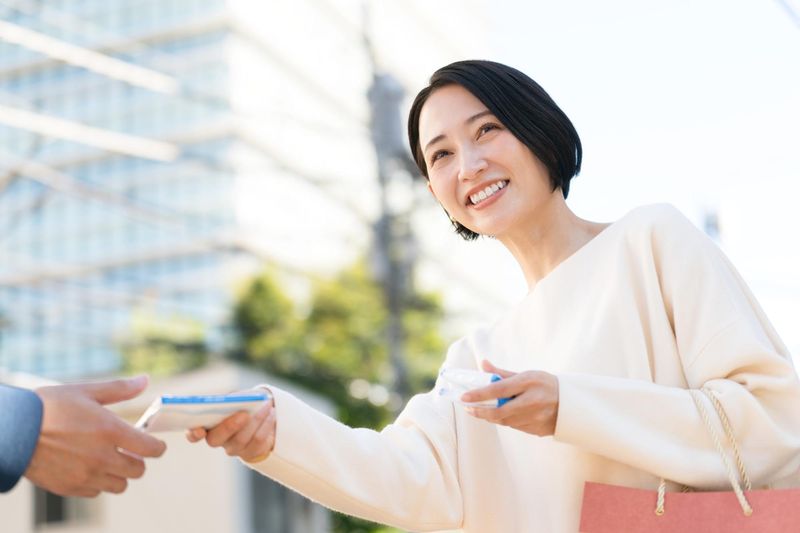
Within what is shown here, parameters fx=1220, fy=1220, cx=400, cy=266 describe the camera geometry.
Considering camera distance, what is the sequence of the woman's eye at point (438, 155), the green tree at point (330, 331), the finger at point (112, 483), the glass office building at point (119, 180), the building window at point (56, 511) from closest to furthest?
the finger at point (112, 483)
the woman's eye at point (438, 155)
the building window at point (56, 511)
the green tree at point (330, 331)
the glass office building at point (119, 180)

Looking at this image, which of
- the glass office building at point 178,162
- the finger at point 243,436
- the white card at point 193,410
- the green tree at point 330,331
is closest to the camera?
the white card at point 193,410

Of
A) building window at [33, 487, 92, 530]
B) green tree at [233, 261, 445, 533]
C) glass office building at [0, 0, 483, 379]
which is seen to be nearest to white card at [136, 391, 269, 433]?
building window at [33, 487, 92, 530]

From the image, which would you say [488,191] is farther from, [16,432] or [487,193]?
[16,432]

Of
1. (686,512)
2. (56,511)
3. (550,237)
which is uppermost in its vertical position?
(550,237)

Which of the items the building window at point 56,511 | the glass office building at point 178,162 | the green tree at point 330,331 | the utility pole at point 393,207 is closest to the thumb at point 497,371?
the utility pole at point 393,207

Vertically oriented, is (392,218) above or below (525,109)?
above

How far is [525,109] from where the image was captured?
250 cm

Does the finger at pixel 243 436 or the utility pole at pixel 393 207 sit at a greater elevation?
the utility pole at pixel 393 207

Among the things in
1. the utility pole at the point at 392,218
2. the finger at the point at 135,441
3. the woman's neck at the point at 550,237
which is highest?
the utility pole at the point at 392,218

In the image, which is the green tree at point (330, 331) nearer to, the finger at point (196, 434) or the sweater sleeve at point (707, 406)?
the sweater sleeve at point (707, 406)

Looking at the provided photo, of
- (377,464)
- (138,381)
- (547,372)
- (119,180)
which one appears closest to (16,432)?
(138,381)

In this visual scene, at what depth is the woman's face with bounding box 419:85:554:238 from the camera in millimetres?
2479

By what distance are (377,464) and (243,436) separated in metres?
0.32

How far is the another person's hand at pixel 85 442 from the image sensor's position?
6.54ft
